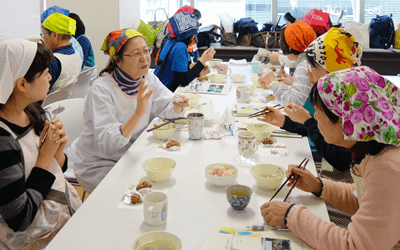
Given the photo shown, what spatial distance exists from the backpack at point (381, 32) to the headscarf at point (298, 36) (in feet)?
14.9

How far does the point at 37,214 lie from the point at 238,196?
2.53ft

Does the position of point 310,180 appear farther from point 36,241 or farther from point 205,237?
point 36,241

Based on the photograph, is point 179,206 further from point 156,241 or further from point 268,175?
point 268,175

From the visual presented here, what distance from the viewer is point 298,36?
252 centimetres

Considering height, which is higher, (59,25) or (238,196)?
(59,25)

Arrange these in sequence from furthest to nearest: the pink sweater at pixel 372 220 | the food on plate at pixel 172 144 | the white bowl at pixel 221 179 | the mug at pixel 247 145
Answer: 1. the food on plate at pixel 172 144
2. the mug at pixel 247 145
3. the white bowl at pixel 221 179
4. the pink sweater at pixel 372 220

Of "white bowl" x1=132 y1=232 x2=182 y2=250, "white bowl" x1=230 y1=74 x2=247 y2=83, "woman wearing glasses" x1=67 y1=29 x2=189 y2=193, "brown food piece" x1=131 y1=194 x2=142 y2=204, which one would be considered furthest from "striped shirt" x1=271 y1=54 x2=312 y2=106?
"white bowl" x1=132 y1=232 x2=182 y2=250

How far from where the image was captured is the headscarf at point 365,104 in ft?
3.12

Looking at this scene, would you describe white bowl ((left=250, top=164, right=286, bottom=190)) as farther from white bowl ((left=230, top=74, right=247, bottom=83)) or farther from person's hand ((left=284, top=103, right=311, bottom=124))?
white bowl ((left=230, top=74, right=247, bottom=83))

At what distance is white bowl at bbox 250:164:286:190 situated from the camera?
1.30 metres

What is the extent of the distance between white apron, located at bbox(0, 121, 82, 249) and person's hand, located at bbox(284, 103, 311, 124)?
1107 mm

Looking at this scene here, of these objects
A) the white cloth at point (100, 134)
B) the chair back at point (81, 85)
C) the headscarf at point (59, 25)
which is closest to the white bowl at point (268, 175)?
the white cloth at point (100, 134)

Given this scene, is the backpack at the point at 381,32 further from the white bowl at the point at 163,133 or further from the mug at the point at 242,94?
the white bowl at the point at 163,133

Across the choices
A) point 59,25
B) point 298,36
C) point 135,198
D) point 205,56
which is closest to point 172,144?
point 135,198
